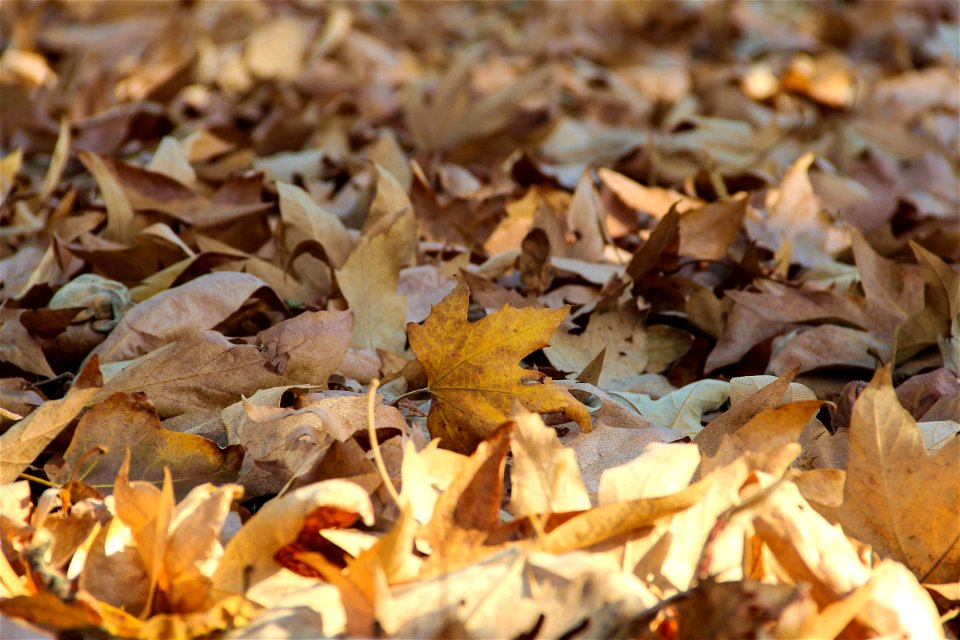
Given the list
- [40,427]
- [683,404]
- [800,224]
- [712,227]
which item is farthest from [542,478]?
[800,224]

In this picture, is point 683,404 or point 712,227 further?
point 712,227

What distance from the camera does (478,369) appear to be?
33.6 inches

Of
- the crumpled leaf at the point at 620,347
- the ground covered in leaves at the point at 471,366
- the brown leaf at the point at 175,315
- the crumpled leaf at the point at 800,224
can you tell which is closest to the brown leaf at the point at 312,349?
the ground covered in leaves at the point at 471,366

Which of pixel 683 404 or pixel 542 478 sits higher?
pixel 542 478

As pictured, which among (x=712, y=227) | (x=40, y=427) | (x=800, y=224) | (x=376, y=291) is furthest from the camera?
(x=800, y=224)

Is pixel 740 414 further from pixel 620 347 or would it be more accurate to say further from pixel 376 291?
pixel 376 291

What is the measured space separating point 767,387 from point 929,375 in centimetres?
23

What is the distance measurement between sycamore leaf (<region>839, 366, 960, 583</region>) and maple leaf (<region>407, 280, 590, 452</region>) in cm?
22

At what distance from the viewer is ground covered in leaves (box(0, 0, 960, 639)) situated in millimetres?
645

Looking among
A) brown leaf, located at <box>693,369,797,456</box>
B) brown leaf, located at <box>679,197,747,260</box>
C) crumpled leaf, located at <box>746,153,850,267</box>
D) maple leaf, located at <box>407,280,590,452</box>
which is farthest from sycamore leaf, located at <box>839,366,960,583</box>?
crumpled leaf, located at <box>746,153,850,267</box>

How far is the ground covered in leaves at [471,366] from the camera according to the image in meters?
0.65

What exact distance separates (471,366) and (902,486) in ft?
1.13

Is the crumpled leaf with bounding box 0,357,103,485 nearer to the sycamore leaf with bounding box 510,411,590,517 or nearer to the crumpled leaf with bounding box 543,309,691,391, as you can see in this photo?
the sycamore leaf with bounding box 510,411,590,517

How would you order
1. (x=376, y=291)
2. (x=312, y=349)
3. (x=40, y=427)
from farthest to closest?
(x=376, y=291) → (x=312, y=349) → (x=40, y=427)
